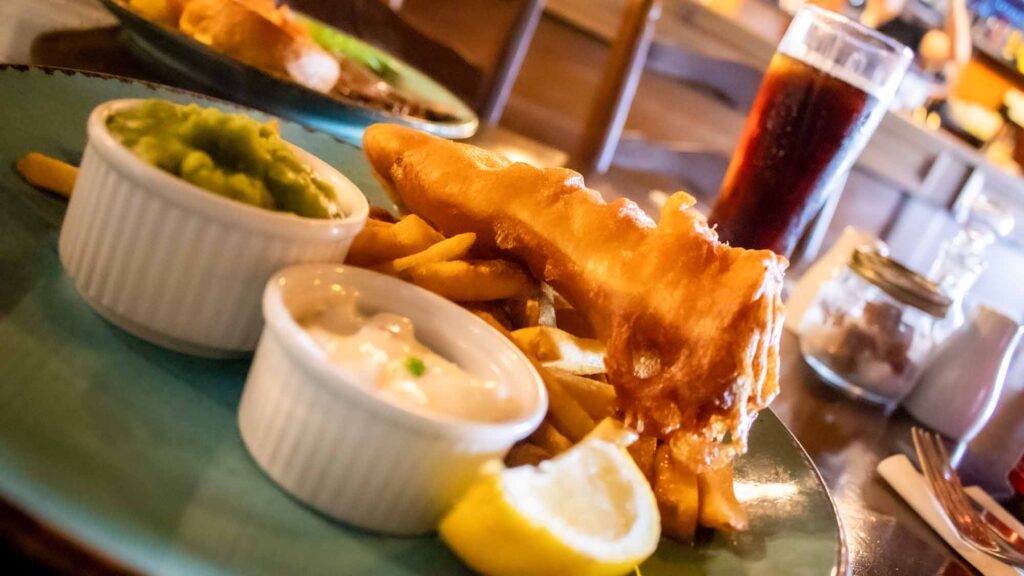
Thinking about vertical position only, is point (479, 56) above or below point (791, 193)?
below

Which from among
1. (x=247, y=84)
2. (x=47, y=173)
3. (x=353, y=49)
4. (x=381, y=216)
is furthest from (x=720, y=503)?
(x=353, y=49)

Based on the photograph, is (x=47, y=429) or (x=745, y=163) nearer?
(x=47, y=429)

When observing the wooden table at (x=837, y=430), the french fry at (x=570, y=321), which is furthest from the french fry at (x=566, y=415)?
the wooden table at (x=837, y=430)

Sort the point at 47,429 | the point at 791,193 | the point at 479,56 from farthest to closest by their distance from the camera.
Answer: the point at 479,56 → the point at 791,193 → the point at 47,429

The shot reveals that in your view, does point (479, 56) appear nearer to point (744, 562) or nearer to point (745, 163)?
point (745, 163)

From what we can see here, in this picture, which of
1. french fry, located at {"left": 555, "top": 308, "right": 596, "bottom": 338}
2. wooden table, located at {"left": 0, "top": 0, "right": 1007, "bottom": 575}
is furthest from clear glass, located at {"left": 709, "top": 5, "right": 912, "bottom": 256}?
french fry, located at {"left": 555, "top": 308, "right": 596, "bottom": 338}

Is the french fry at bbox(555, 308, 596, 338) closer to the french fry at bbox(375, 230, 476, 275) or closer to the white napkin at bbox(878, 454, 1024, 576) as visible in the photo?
the french fry at bbox(375, 230, 476, 275)

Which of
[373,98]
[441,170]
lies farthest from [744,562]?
[373,98]
